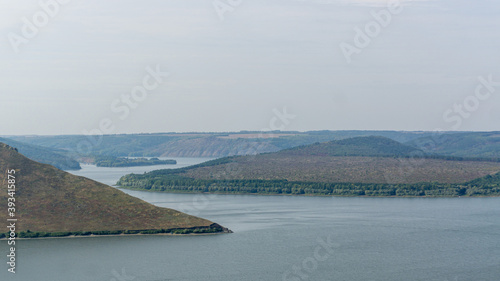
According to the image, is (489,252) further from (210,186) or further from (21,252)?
(210,186)

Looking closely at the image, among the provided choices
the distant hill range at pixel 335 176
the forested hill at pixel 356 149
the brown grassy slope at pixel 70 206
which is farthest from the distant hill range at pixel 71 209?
the forested hill at pixel 356 149

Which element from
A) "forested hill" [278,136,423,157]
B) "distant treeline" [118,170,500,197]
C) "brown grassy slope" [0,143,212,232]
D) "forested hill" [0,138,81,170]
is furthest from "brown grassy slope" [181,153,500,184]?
"brown grassy slope" [0,143,212,232]

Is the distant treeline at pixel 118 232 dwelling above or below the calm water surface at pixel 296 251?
above

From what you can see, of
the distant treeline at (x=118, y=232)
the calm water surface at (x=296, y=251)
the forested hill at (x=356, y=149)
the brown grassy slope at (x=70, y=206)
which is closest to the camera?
the calm water surface at (x=296, y=251)

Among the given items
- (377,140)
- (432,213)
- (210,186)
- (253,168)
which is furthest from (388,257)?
(377,140)

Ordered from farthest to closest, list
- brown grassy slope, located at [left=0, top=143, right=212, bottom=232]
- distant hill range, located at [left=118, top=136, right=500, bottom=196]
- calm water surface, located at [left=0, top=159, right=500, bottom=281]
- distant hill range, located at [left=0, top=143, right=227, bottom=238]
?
distant hill range, located at [left=118, top=136, right=500, bottom=196]
brown grassy slope, located at [left=0, top=143, right=212, bottom=232]
distant hill range, located at [left=0, top=143, right=227, bottom=238]
calm water surface, located at [left=0, top=159, right=500, bottom=281]

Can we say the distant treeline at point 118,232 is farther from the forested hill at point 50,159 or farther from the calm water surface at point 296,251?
the forested hill at point 50,159

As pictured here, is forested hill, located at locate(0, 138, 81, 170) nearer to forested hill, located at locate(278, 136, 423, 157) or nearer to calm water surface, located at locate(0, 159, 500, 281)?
forested hill, located at locate(278, 136, 423, 157)
